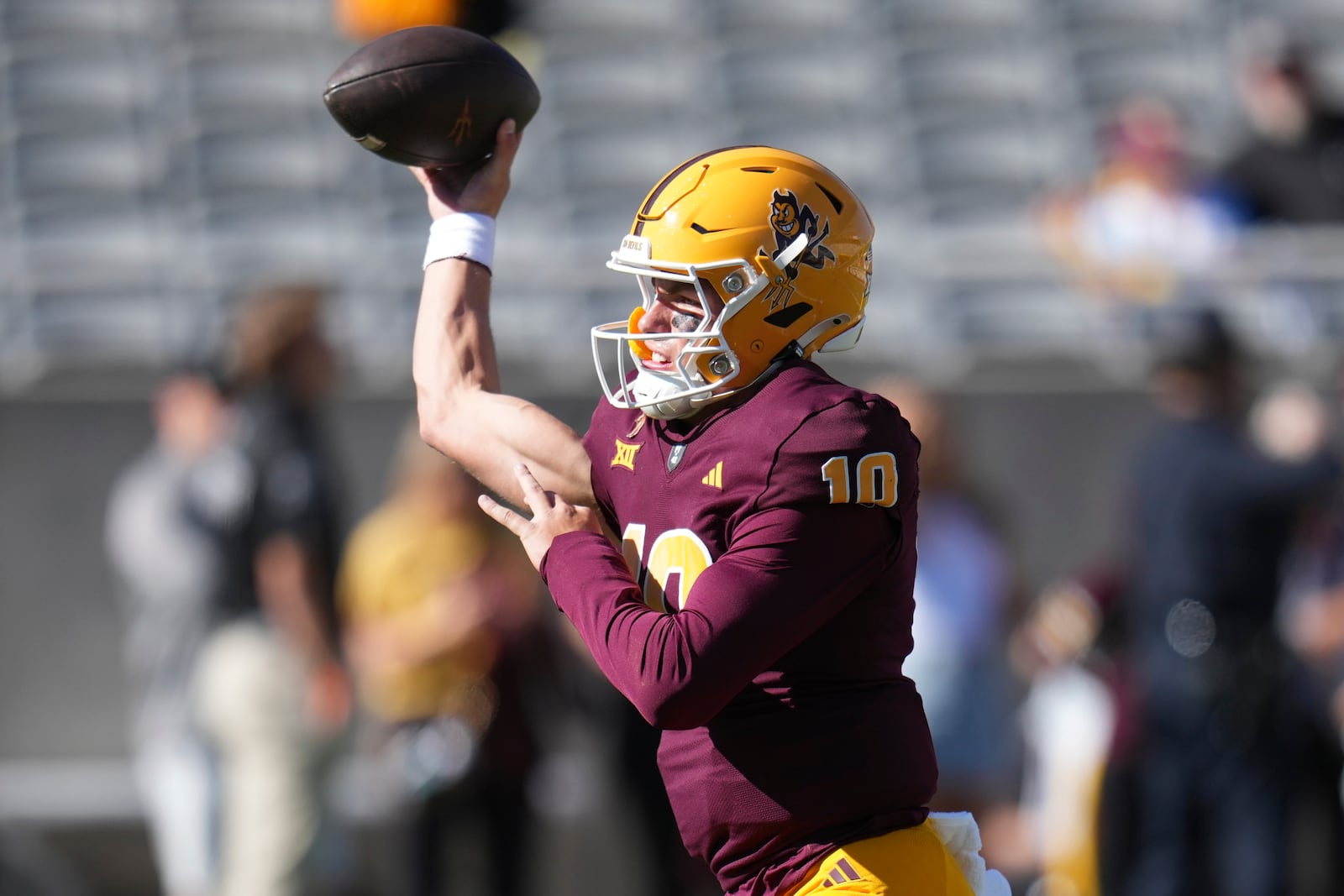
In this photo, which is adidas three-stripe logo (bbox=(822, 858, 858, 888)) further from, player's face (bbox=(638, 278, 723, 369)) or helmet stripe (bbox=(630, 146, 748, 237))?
helmet stripe (bbox=(630, 146, 748, 237))

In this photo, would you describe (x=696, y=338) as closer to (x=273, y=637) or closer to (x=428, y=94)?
(x=428, y=94)

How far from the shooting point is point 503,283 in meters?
7.22

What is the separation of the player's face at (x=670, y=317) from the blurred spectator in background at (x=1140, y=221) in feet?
15.5

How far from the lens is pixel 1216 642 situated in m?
5.31

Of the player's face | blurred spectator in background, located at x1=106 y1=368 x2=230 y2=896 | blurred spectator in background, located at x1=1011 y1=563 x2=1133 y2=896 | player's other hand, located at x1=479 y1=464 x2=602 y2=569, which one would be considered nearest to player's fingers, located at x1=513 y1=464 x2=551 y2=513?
player's other hand, located at x1=479 y1=464 x2=602 y2=569

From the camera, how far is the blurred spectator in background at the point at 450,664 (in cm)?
554

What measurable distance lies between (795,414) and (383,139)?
2.91 feet

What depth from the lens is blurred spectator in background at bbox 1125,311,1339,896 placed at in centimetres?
529

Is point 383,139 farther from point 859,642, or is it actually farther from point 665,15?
point 665,15

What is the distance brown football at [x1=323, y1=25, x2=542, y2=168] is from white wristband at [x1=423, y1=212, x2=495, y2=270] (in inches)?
3.8

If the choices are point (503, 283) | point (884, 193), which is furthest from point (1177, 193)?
point (503, 283)

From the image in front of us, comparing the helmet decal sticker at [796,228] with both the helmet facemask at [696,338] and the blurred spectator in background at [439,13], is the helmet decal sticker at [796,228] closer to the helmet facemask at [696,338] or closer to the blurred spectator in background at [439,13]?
the helmet facemask at [696,338]

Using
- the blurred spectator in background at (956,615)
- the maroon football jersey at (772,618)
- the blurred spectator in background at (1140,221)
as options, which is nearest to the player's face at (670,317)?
the maroon football jersey at (772,618)

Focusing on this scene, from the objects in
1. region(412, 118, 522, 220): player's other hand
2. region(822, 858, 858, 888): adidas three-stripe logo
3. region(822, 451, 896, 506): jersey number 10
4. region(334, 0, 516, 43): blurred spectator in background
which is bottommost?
region(822, 858, 858, 888): adidas three-stripe logo
